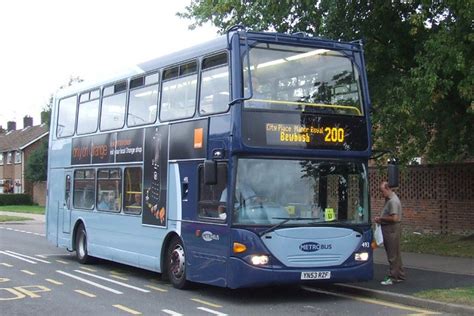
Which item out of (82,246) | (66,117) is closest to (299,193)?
(82,246)

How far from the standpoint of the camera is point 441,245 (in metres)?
16.2

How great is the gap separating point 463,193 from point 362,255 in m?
9.56

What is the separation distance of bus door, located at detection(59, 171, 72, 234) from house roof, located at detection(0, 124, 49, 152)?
153 feet

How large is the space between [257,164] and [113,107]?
5022mm

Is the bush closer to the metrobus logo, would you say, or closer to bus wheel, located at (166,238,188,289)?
bus wheel, located at (166,238,188,289)

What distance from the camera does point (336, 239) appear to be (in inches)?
369

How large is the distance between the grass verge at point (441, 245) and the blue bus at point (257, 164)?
234 inches

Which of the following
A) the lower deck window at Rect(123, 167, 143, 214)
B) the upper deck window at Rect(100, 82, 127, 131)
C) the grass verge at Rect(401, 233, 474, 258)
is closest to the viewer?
the lower deck window at Rect(123, 167, 143, 214)

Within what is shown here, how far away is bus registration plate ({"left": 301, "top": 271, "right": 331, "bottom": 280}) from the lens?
9.12 m

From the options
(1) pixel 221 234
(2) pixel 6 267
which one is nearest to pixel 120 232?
(2) pixel 6 267

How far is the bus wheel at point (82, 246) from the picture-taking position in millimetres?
14266

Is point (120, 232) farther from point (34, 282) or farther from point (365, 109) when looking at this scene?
point (365, 109)

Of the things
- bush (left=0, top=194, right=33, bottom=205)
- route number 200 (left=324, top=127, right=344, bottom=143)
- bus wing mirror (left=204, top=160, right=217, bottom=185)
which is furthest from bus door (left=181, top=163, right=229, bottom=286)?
bush (left=0, top=194, right=33, bottom=205)

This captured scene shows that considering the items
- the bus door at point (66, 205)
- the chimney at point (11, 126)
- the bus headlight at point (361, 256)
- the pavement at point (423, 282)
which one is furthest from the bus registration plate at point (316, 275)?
the chimney at point (11, 126)
